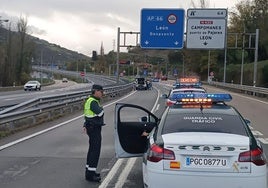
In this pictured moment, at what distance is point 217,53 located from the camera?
100 metres

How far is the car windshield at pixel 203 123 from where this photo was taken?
6656mm

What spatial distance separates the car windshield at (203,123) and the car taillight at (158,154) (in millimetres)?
425

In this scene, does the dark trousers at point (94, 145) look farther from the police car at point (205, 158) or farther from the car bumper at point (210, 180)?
the car bumper at point (210, 180)

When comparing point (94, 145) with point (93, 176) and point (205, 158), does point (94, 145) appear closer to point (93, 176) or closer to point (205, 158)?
point (93, 176)

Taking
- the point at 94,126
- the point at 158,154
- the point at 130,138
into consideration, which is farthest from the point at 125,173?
the point at 158,154

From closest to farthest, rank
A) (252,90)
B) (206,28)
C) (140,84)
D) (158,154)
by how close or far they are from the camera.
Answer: (158,154) < (206,28) < (252,90) < (140,84)

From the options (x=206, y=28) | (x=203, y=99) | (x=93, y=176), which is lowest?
(x=93, y=176)

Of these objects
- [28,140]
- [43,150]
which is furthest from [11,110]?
[43,150]

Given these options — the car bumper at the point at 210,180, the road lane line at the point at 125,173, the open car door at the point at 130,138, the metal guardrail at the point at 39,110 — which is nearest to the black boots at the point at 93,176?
the road lane line at the point at 125,173

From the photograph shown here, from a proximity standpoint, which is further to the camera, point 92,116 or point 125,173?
point 125,173

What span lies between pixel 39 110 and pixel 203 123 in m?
11.7

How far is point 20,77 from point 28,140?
3018 inches

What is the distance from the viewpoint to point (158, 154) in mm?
6211

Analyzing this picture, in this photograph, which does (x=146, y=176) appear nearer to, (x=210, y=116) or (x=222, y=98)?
(x=210, y=116)
